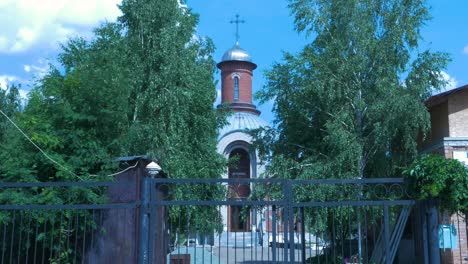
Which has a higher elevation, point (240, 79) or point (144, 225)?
point (240, 79)

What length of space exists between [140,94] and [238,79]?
20.6 metres

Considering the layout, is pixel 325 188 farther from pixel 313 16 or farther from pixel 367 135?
pixel 313 16

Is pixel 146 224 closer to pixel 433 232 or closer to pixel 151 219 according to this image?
pixel 151 219

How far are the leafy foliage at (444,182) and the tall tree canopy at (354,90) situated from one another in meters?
7.87

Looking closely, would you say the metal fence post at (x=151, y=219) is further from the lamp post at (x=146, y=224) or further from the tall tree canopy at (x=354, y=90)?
the tall tree canopy at (x=354, y=90)

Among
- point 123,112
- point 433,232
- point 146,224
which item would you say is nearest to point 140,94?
point 123,112

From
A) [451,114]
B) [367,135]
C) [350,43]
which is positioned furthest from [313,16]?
[451,114]

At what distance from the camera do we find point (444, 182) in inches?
270

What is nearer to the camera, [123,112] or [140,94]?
[123,112]

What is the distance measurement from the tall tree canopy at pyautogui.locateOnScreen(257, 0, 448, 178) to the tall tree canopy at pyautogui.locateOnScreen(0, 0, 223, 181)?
9.05 ft

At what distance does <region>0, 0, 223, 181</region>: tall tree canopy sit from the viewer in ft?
32.3

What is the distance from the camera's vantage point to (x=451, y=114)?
47.7ft

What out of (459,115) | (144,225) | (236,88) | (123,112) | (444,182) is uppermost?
(236,88)

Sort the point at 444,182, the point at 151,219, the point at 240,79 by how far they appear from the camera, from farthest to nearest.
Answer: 1. the point at 240,79
2. the point at 151,219
3. the point at 444,182
